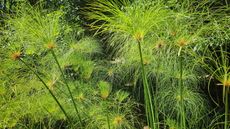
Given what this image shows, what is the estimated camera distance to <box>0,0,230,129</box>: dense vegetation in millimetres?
1514

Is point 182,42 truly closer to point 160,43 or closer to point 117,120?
point 160,43

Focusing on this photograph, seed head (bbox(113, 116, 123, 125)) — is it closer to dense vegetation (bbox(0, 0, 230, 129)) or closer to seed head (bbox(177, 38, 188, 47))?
dense vegetation (bbox(0, 0, 230, 129))

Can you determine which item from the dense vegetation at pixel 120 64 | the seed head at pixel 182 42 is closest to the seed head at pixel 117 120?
the dense vegetation at pixel 120 64

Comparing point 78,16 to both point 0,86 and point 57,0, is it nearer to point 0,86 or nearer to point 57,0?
point 57,0

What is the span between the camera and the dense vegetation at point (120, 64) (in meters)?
1.51

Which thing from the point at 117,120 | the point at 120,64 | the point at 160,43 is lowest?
the point at 117,120

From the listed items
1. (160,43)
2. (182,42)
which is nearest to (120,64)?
(160,43)

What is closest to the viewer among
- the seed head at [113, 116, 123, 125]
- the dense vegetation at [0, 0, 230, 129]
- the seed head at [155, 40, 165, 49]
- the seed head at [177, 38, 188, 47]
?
the seed head at [177, 38, 188, 47]

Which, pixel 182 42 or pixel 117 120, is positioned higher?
pixel 182 42

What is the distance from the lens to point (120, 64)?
9.54 feet

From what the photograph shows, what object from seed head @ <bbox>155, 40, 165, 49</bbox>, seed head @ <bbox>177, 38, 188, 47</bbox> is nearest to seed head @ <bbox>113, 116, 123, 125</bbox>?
seed head @ <bbox>155, 40, 165, 49</bbox>

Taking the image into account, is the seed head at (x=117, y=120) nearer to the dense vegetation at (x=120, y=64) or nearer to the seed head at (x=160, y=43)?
the dense vegetation at (x=120, y=64)

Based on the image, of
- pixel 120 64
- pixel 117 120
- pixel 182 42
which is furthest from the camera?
pixel 120 64

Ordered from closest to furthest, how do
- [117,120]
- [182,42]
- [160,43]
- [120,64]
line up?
[182,42] < [160,43] < [117,120] < [120,64]
